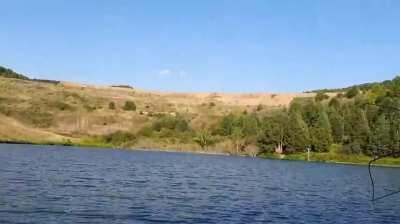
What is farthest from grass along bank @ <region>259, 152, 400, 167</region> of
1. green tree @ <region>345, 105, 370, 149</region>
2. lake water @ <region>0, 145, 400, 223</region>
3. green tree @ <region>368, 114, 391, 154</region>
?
lake water @ <region>0, 145, 400, 223</region>

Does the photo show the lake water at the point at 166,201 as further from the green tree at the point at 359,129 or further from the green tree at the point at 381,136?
the green tree at the point at 359,129

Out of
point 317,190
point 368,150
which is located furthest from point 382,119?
point 317,190

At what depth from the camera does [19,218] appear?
41250 mm

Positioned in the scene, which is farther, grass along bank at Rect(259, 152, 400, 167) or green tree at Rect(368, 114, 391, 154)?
grass along bank at Rect(259, 152, 400, 167)

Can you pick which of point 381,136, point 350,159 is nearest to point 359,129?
point 350,159

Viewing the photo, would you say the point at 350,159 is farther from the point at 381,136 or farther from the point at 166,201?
the point at 166,201

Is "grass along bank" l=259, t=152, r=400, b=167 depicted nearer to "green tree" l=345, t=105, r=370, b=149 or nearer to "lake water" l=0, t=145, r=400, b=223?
"green tree" l=345, t=105, r=370, b=149

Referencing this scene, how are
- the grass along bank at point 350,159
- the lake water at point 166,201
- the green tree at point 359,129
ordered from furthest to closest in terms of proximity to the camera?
the grass along bank at point 350,159, the green tree at point 359,129, the lake water at point 166,201

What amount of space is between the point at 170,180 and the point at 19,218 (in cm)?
4257

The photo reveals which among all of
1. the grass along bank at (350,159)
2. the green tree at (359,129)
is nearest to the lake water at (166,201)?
the green tree at (359,129)

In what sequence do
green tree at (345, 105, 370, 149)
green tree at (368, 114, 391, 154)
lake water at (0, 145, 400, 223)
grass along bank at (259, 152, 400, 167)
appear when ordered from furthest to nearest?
grass along bank at (259, 152, 400, 167) → green tree at (345, 105, 370, 149) → green tree at (368, 114, 391, 154) → lake water at (0, 145, 400, 223)

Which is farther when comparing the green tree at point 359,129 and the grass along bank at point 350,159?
the grass along bank at point 350,159

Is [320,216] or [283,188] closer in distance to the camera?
[320,216]

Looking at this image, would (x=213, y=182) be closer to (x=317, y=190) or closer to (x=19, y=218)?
(x=317, y=190)
